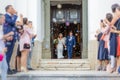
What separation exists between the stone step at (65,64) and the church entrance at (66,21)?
2830mm

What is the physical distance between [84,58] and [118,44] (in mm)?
9013

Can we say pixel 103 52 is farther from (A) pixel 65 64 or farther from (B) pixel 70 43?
(B) pixel 70 43

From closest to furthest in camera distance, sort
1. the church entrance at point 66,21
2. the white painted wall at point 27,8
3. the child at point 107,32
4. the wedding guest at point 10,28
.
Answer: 1. the wedding guest at point 10,28
2. the child at point 107,32
3. the white painted wall at point 27,8
4. the church entrance at point 66,21

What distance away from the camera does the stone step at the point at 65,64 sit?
60.2 feet

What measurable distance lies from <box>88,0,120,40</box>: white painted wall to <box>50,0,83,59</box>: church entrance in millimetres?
3040

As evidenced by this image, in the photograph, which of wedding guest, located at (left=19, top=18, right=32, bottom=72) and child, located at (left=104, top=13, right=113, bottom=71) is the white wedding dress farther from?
wedding guest, located at (left=19, top=18, right=32, bottom=72)

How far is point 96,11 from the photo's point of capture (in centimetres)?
1841

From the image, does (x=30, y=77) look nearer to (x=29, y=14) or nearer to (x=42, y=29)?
(x=29, y=14)

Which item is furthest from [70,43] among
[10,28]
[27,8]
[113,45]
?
[113,45]

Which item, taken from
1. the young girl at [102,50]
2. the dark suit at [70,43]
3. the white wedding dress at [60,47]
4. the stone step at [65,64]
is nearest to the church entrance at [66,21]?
the white wedding dress at [60,47]

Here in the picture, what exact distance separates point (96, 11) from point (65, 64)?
2.53 meters

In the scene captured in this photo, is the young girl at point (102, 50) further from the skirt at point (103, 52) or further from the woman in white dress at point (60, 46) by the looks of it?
the woman in white dress at point (60, 46)

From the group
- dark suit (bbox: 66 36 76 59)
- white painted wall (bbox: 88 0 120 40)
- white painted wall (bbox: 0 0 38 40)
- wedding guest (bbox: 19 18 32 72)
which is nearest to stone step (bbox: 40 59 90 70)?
white painted wall (bbox: 88 0 120 40)

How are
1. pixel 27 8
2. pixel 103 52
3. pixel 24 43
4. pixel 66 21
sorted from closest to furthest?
pixel 24 43 → pixel 103 52 → pixel 27 8 → pixel 66 21
